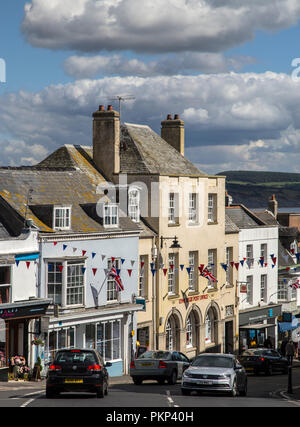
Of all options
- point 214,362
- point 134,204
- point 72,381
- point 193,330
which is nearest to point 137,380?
point 214,362

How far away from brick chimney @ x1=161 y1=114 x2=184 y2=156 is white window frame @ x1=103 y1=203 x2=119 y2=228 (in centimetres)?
1291

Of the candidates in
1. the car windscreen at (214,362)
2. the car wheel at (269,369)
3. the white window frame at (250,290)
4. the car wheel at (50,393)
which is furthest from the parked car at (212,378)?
the white window frame at (250,290)

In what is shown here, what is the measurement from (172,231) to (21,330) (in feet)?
→ 42.9

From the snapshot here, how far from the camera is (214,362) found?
29.0 metres

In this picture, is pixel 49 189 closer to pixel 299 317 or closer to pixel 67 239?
pixel 67 239

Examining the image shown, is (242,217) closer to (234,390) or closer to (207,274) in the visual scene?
(207,274)

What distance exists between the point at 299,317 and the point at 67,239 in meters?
32.7

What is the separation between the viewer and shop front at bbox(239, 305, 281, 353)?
58531 mm

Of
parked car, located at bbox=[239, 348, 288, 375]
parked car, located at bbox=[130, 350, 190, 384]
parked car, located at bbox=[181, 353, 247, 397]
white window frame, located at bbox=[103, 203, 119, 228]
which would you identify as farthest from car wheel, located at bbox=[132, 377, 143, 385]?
parked car, located at bbox=[239, 348, 288, 375]

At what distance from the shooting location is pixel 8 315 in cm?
3534

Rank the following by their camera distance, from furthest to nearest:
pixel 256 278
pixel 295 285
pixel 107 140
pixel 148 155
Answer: pixel 295 285 < pixel 256 278 < pixel 148 155 < pixel 107 140

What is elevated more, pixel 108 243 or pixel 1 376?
pixel 108 243
